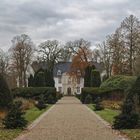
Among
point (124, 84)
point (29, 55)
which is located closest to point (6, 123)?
point (124, 84)

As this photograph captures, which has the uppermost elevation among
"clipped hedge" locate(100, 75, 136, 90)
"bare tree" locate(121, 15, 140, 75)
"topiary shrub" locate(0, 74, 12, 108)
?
"bare tree" locate(121, 15, 140, 75)

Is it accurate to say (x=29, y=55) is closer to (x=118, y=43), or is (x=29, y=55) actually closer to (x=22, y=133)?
(x=118, y=43)

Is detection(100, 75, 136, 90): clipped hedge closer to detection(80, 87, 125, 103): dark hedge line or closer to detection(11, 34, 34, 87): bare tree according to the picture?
detection(80, 87, 125, 103): dark hedge line

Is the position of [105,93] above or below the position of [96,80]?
below

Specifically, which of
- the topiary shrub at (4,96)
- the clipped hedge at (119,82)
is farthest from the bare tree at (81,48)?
the topiary shrub at (4,96)

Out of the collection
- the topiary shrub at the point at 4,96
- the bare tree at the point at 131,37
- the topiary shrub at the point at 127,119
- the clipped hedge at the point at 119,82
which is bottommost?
the topiary shrub at the point at 127,119

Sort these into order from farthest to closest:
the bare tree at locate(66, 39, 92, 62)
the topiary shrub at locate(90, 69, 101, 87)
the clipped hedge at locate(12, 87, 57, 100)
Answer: the bare tree at locate(66, 39, 92, 62) → the topiary shrub at locate(90, 69, 101, 87) → the clipped hedge at locate(12, 87, 57, 100)

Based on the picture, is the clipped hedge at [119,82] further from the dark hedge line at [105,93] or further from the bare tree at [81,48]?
the bare tree at [81,48]

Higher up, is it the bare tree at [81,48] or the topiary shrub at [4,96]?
the bare tree at [81,48]

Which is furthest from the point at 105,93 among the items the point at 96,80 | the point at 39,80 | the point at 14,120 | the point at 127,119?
the point at 14,120

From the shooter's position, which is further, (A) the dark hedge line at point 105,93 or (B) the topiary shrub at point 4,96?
(A) the dark hedge line at point 105,93

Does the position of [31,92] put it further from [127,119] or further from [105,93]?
[127,119]

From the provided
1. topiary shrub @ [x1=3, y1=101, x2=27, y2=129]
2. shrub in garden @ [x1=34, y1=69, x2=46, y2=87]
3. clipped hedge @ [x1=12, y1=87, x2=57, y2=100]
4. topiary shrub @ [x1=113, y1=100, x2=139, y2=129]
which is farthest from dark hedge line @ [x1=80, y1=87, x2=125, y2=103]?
topiary shrub @ [x1=3, y1=101, x2=27, y2=129]

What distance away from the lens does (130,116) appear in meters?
20.2
